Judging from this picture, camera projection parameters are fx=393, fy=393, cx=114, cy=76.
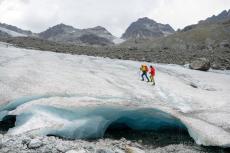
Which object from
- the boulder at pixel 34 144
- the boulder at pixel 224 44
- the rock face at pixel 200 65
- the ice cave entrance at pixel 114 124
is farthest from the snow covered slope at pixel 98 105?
the boulder at pixel 224 44

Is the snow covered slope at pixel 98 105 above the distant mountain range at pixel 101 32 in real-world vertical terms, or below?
below

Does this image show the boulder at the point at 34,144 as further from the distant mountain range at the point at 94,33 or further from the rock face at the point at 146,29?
the rock face at the point at 146,29

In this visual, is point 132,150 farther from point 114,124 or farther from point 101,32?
point 101,32

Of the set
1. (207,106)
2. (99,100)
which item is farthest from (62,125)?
(207,106)

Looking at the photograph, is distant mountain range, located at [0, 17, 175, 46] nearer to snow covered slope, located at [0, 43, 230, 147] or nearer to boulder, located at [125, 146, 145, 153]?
snow covered slope, located at [0, 43, 230, 147]

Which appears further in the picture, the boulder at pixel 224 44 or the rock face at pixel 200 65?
the boulder at pixel 224 44

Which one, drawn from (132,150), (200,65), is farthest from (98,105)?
(200,65)
